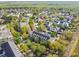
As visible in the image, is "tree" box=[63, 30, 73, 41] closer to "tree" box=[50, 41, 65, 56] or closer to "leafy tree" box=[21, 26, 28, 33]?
"tree" box=[50, 41, 65, 56]

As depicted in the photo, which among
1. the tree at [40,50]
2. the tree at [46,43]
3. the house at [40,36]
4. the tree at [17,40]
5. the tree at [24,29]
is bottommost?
the tree at [40,50]

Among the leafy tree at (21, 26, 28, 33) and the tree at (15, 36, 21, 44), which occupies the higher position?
the leafy tree at (21, 26, 28, 33)

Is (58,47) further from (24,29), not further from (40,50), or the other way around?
(24,29)

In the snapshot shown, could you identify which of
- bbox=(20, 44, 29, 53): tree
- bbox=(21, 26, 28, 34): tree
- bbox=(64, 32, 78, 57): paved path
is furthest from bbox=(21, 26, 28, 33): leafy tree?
bbox=(64, 32, 78, 57): paved path

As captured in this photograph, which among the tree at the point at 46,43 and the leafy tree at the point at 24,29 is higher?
the leafy tree at the point at 24,29

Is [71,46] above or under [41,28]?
under

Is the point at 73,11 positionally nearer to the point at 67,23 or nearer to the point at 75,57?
the point at 67,23

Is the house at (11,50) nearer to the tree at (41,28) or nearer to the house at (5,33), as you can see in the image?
the house at (5,33)

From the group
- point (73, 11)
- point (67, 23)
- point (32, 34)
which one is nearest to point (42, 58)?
point (32, 34)

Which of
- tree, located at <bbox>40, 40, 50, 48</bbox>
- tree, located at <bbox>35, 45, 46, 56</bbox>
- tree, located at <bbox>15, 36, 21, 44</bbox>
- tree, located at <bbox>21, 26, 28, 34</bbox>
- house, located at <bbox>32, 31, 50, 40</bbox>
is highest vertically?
tree, located at <bbox>21, 26, 28, 34</bbox>

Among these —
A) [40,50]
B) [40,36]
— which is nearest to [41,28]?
[40,36]

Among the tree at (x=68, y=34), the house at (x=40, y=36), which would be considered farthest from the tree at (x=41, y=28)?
the tree at (x=68, y=34)
